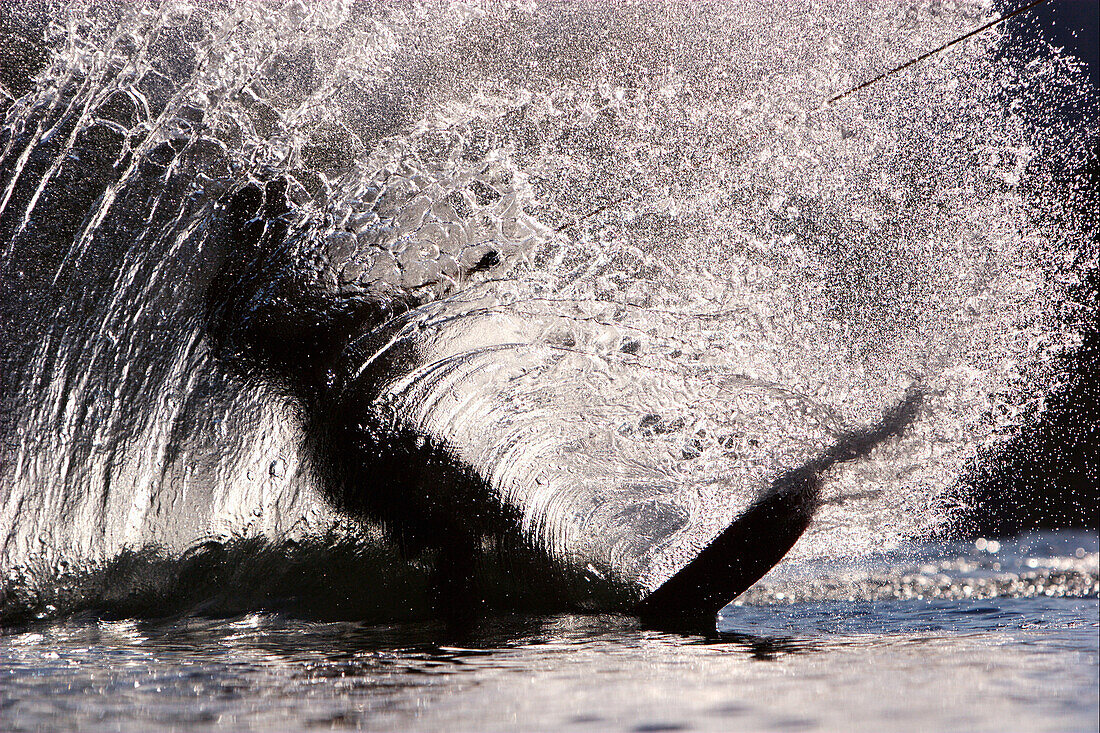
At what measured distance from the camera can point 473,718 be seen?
1529 mm

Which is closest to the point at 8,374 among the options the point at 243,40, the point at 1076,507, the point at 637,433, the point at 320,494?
the point at 320,494

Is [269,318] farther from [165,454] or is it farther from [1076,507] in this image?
[1076,507]

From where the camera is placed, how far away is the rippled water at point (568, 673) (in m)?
1.52

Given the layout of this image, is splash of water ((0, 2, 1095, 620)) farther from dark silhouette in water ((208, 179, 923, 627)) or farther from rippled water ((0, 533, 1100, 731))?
rippled water ((0, 533, 1100, 731))

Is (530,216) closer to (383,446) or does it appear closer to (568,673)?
(383,446)

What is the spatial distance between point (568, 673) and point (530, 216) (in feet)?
6.32

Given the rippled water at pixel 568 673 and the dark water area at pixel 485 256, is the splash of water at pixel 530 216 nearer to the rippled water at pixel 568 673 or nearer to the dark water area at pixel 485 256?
the dark water area at pixel 485 256

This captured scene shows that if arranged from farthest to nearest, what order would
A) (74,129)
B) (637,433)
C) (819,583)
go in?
(819,583), (637,433), (74,129)

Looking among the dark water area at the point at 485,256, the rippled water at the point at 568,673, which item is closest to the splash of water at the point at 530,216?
the dark water area at the point at 485,256

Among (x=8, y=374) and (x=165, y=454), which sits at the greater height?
(x=8, y=374)

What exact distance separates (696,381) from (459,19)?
1735 millimetres

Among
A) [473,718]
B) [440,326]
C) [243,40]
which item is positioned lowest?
[473,718]

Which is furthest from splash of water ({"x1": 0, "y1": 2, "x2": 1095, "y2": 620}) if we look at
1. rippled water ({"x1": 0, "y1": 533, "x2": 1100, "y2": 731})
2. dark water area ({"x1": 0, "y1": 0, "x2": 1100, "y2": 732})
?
rippled water ({"x1": 0, "y1": 533, "x2": 1100, "y2": 731})

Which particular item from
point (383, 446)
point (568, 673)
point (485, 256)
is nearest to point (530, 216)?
point (485, 256)
